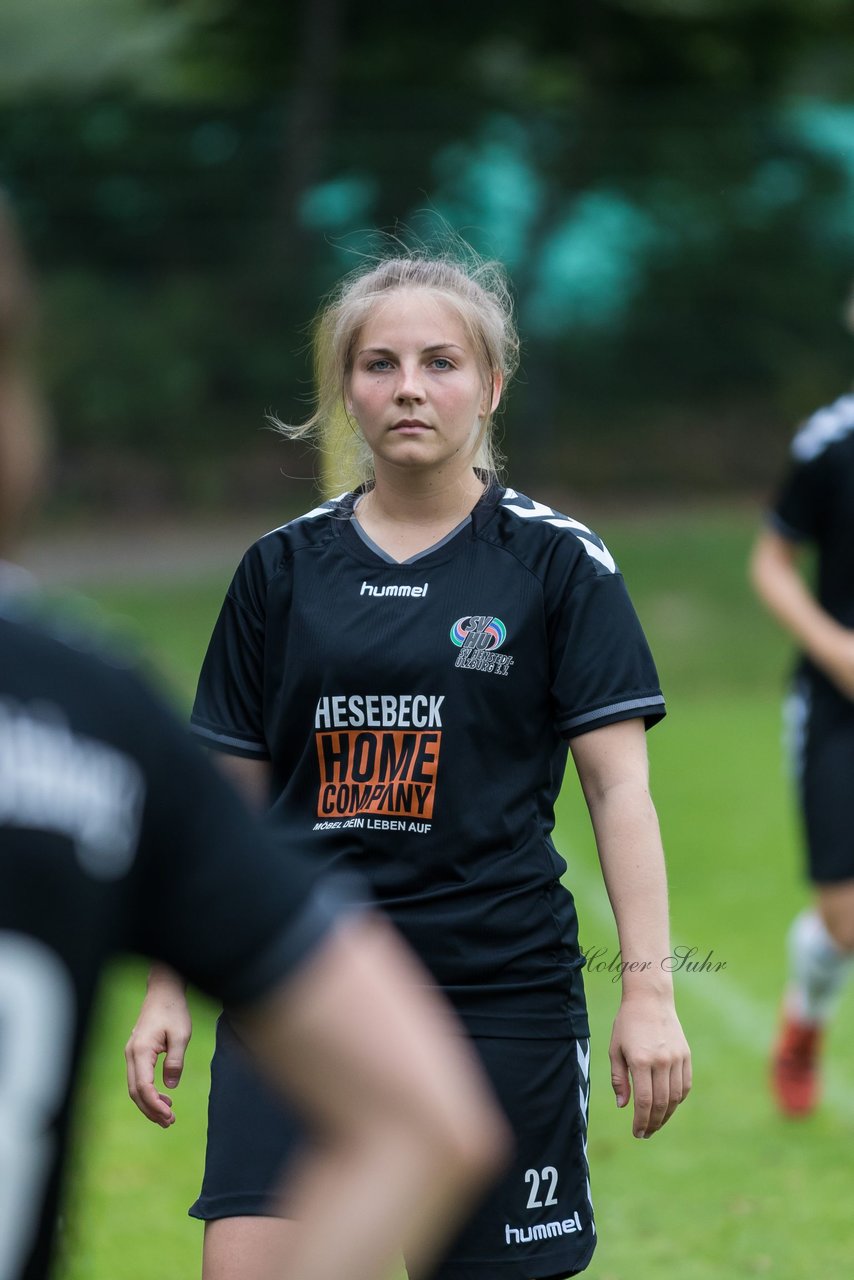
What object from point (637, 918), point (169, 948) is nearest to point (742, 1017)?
point (637, 918)

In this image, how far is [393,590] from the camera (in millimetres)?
3018

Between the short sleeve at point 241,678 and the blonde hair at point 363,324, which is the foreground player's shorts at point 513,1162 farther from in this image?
the blonde hair at point 363,324

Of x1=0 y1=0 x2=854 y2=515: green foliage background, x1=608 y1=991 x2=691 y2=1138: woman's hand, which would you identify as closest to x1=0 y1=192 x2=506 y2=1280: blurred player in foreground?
x1=608 y1=991 x2=691 y2=1138: woman's hand

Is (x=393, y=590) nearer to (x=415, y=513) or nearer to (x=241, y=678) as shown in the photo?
(x=415, y=513)

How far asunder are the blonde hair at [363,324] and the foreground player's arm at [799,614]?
1.71m

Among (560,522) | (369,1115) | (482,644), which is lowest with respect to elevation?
(369,1115)

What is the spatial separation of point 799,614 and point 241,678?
7.84ft

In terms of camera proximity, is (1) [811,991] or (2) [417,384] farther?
(1) [811,991]

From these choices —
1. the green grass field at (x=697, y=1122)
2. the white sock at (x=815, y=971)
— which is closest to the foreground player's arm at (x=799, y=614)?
the white sock at (x=815, y=971)

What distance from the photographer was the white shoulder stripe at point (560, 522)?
9.91ft

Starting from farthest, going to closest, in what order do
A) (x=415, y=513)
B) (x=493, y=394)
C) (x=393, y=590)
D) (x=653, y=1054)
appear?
(x=493, y=394), (x=415, y=513), (x=393, y=590), (x=653, y=1054)

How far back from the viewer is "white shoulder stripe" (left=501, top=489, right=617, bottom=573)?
3021 millimetres

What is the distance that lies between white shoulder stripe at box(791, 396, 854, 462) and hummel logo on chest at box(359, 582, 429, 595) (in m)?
2.41

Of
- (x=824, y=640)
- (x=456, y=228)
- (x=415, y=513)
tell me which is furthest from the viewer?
(x=456, y=228)
